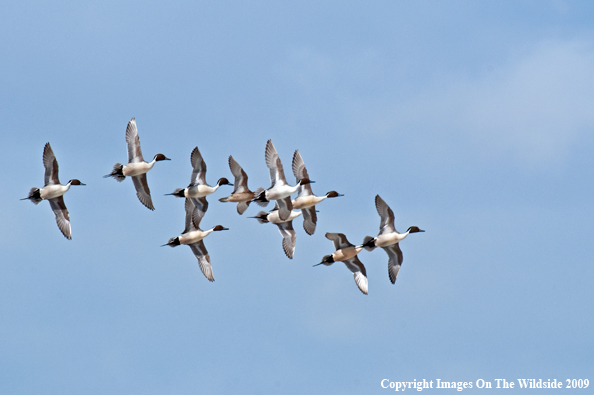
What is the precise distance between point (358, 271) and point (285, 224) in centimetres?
408

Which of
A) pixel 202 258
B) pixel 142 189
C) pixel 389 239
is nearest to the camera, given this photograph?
pixel 389 239

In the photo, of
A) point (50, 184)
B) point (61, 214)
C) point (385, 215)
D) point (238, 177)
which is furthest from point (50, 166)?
point (385, 215)

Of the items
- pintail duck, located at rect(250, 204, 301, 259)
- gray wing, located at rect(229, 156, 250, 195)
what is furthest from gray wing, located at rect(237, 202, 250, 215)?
gray wing, located at rect(229, 156, 250, 195)

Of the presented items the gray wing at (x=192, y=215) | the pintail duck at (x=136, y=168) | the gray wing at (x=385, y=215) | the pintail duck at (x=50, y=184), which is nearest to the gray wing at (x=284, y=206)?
the gray wing at (x=192, y=215)

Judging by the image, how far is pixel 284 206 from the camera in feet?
157

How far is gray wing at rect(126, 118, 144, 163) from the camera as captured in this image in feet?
159

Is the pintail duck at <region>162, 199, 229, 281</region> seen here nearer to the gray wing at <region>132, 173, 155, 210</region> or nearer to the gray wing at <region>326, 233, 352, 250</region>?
the gray wing at <region>132, 173, 155, 210</region>

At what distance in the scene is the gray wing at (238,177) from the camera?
160 feet

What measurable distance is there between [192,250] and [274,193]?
523 cm

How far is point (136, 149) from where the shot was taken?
48531 millimetres

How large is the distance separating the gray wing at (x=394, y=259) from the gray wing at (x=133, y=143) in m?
11.4

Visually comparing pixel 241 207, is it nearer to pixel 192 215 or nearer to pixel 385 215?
pixel 192 215

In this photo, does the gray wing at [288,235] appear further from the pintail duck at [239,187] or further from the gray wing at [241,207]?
the pintail duck at [239,187]

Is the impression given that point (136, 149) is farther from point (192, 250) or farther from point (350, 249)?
point (350, 249)
